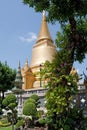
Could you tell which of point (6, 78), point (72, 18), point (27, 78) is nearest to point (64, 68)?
point (72, 18)

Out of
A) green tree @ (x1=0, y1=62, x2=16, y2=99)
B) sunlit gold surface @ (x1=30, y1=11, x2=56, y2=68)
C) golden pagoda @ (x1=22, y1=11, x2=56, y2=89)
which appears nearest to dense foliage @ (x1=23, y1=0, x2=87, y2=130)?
green tree @ (x1=0, y1=62, x2=16, y2=99)

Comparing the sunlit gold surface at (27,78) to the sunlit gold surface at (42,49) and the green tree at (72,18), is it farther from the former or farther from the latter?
the green tree at (72,18)

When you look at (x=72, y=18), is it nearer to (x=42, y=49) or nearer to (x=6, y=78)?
(x=6, y=78)

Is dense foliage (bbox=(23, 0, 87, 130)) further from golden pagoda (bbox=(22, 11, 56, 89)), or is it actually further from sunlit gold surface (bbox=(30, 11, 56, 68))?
sunlit gold surface (bbox=(30, 11, 56, 68))

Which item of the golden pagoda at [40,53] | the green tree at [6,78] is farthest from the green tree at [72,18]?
the golden pagoda at [40,53]

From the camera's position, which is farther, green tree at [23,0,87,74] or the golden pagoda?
the golden pagoda

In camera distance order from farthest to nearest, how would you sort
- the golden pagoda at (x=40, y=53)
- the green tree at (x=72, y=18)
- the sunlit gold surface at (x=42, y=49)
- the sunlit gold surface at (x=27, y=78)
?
the sunlit gold surface at (x=42, y=49) → the golden pagoda at (x=40, y=53) → the sunlit gold surface at (x=27, y=78) → the green tree at (x=72, y=18)

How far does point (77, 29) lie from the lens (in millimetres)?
15375

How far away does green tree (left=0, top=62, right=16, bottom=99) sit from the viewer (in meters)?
29.8

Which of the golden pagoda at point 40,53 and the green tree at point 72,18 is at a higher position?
the golden pagoda at point 40,53

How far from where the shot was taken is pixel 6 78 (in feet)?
99.0

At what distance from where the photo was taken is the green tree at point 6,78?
97.7ft

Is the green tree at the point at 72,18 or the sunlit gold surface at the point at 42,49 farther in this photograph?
the sunlit gold surface at the point at 42,49

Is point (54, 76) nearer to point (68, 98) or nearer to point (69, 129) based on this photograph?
point (68, 98)
